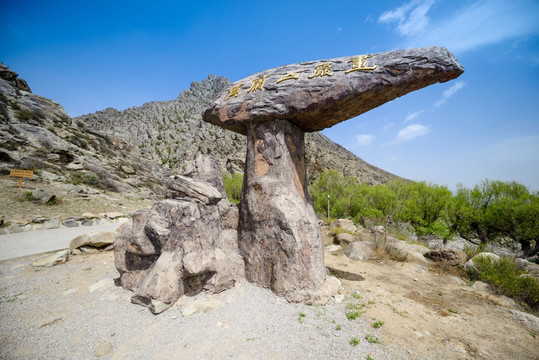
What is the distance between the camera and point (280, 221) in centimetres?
434

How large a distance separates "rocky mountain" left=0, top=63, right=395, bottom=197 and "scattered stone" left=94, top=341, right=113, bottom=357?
16332 millimetres

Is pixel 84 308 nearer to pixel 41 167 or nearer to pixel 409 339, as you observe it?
pixel 409 339

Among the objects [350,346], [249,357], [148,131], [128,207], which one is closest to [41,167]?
[128,207]

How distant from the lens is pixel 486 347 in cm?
327

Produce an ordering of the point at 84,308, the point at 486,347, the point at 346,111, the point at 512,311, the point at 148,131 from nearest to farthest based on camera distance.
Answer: the point at 486,347
the point at 84,308
the point at 512,311
the point at 346,111
the point at 148,131

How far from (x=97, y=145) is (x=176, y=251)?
25663 mm

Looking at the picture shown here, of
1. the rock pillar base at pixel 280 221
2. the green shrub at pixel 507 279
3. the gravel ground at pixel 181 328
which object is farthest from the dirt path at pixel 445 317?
the rock pillar base at pixel 280 221

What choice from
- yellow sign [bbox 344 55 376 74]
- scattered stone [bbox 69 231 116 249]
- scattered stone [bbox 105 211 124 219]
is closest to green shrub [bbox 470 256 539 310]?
yellow sign [bbox 344 55 376 74]

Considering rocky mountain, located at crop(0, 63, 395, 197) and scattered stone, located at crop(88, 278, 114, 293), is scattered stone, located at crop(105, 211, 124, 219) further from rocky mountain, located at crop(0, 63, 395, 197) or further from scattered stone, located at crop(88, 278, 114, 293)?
scattered stone, located at crop(88, 278, 114, 293)

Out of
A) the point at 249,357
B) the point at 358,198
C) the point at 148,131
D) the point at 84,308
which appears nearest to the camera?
the point at 249,357

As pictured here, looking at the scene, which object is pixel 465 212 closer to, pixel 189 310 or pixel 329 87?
pixel 329 87

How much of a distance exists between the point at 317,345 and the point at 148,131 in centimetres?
5000

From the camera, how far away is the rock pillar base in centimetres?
417

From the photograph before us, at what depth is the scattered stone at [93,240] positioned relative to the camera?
6.98m
